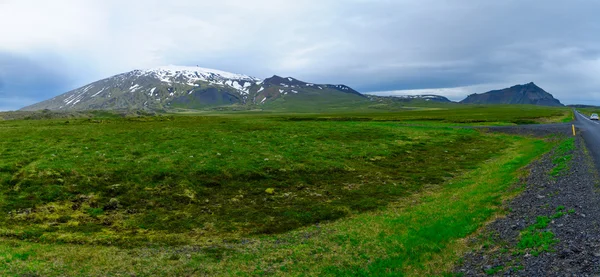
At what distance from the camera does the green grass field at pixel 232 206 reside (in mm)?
15805

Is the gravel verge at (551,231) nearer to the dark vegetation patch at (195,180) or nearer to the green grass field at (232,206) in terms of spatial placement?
the green grass field at (232,206)

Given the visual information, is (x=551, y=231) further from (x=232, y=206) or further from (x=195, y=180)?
(x=195, y=180)

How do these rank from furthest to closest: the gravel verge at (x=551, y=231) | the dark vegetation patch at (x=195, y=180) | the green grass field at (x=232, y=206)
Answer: the dark vegetation patch at (x=195, y=180)
the green grass field at (x=232, y=206)
the gravel verge at (x=551, y=231)

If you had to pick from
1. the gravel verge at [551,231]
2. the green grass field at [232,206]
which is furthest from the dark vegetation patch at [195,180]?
the gravel verge at [551,231]

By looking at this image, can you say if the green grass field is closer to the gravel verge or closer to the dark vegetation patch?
the dark vegetation patch

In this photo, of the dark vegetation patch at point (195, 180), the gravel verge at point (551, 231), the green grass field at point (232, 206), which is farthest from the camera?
the dark vegetation patch at point (195, 180)

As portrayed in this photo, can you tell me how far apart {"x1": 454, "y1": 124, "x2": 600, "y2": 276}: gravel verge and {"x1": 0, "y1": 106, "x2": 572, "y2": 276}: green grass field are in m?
1.31

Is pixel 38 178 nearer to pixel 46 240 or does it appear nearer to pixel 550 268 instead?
pixel 46 240

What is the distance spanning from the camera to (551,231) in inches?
597

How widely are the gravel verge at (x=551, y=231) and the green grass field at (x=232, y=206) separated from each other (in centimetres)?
131

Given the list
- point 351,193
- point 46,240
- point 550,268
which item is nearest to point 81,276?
point 46,240

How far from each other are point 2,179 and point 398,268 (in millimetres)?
31144

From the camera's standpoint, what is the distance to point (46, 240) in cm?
1794

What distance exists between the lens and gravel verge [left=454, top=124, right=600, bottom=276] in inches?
477
